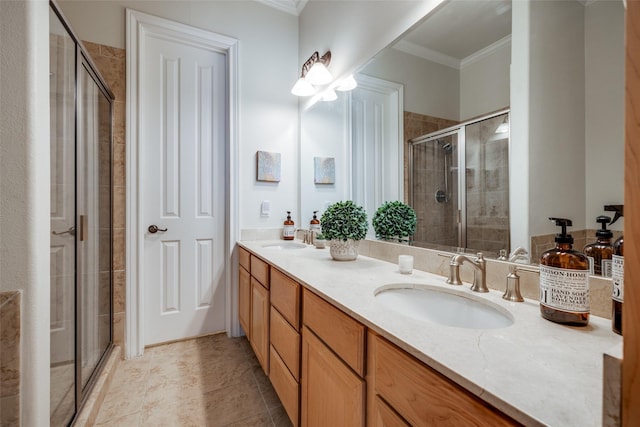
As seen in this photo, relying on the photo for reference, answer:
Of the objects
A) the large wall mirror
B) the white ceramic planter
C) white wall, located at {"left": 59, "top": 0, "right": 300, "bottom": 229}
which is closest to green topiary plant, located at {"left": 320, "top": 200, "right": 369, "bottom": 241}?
the white ceramic planter

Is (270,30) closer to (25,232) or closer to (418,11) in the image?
(418,11)

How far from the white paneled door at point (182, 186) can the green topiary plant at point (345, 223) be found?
1150 millimetres

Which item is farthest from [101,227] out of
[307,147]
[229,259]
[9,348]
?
[307,147]

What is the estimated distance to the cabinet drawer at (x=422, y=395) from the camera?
1.52ft

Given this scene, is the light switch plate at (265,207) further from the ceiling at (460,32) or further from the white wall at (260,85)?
the ceiling at (460,32)

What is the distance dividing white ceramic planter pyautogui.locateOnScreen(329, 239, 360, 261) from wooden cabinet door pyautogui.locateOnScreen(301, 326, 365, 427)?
0.50 meters

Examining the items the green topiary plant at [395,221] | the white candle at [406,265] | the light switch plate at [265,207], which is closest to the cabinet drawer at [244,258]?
the light switch plate at [265,207]

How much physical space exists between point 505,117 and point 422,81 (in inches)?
18.7

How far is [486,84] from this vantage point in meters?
1.04

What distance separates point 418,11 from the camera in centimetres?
130

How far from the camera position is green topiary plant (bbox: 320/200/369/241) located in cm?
147

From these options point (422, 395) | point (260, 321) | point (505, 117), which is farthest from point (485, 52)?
point (260, 321)

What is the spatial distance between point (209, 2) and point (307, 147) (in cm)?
135

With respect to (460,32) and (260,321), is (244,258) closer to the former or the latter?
(260,321)
